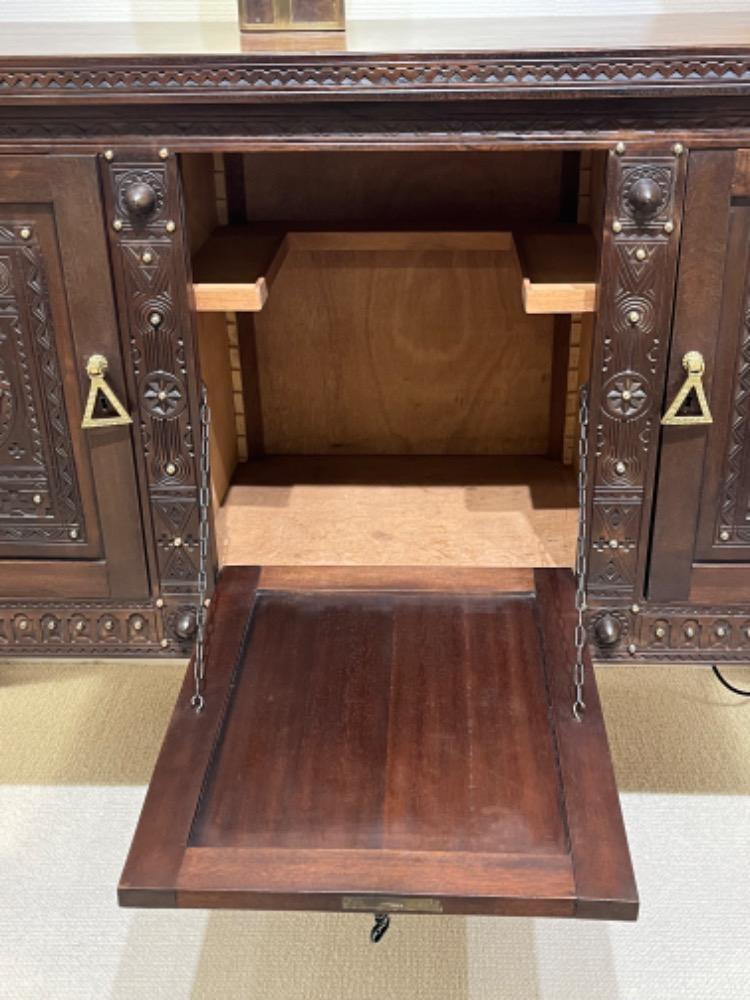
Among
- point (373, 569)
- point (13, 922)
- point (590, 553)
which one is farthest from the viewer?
point (13, 922)

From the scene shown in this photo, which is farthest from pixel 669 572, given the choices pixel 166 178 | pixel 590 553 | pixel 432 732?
pixel 166 178

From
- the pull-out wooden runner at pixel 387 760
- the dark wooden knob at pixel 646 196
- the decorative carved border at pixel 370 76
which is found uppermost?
the decorative carved border at pixel 370 76

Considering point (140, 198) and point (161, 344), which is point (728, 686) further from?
point (140, 198)

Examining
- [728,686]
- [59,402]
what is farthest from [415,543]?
[728,686]

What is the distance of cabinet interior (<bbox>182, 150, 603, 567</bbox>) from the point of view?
1.42 metres

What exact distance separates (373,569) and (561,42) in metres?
0.62

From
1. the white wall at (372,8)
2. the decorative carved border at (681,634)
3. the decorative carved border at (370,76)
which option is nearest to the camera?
the decorative carved border at (370,76)

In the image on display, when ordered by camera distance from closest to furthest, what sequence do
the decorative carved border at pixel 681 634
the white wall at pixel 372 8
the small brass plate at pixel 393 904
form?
the small brass plate at pixel 393 904 → the decorative carved border at pixel 681 634 → the white wall at pixel 372 8

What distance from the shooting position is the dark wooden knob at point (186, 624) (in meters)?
1.24

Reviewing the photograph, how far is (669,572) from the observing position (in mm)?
1205

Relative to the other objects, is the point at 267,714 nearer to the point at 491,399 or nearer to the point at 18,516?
the point at 18,516

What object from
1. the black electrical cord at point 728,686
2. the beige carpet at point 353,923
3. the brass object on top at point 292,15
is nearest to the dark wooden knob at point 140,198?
the brass object on top at point 292,15

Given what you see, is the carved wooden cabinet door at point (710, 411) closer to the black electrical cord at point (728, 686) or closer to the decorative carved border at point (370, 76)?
the decorative carved border at point (370, 76)

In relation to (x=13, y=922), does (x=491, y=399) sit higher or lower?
higher
